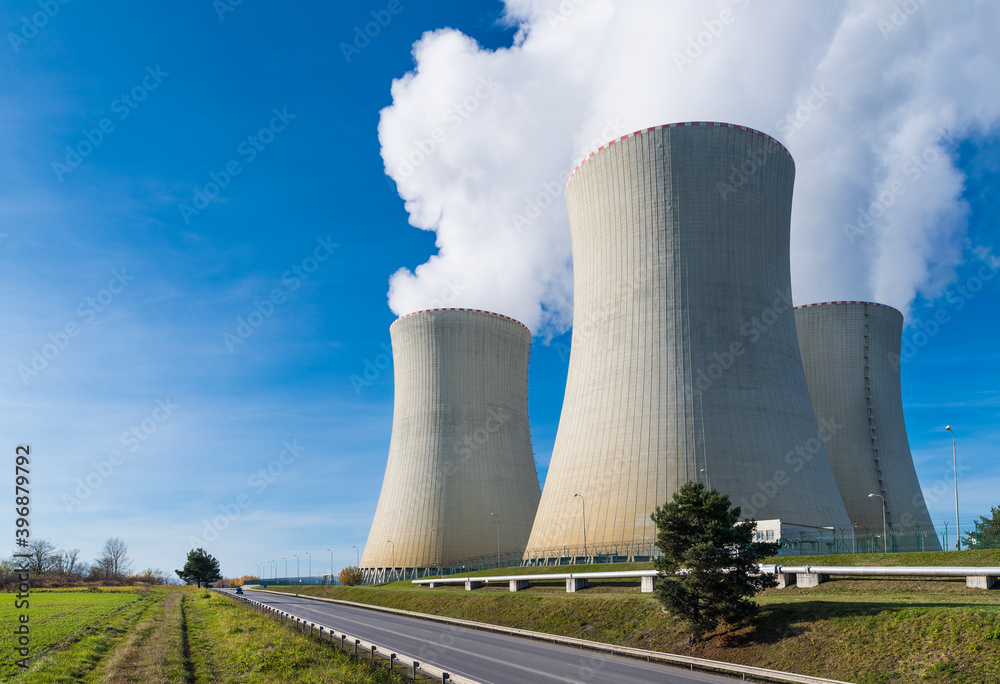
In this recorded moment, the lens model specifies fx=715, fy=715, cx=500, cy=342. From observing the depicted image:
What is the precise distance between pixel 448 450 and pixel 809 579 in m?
29.5

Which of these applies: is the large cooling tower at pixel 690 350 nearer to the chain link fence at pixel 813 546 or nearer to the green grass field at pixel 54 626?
the chain link fence at pixel 813 546

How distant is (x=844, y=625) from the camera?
14.6m

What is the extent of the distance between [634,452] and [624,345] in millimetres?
4535

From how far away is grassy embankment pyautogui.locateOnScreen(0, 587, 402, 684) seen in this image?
1369cm

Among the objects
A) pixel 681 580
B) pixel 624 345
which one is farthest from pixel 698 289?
pixel 681 580

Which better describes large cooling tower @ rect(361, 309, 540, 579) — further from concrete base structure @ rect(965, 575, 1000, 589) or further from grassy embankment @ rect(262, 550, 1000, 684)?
concrete base structure @ rect(965, 575, 1000, 589)

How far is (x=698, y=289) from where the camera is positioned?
29.7 m

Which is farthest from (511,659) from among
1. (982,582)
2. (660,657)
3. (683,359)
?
(683,359)

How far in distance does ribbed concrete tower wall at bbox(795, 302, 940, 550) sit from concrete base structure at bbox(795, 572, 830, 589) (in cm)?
2815

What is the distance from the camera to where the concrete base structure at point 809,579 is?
1995 centimetres

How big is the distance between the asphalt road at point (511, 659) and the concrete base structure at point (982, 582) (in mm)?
6850

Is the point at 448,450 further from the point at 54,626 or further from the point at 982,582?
the point at 982,582

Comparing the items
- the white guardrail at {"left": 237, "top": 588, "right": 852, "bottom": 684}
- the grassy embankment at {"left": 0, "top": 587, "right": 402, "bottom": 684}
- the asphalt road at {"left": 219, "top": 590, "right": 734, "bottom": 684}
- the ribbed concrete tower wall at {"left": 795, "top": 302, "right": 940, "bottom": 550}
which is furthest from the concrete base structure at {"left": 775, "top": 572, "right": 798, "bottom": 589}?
the ribbed concrete tower wall at {"left": 795, "top": 302, "right": 940, "bottom": 550}

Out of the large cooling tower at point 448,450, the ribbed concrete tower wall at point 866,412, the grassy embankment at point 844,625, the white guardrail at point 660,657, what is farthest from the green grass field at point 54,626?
the ribbed concrete tower wall at point 866,412
